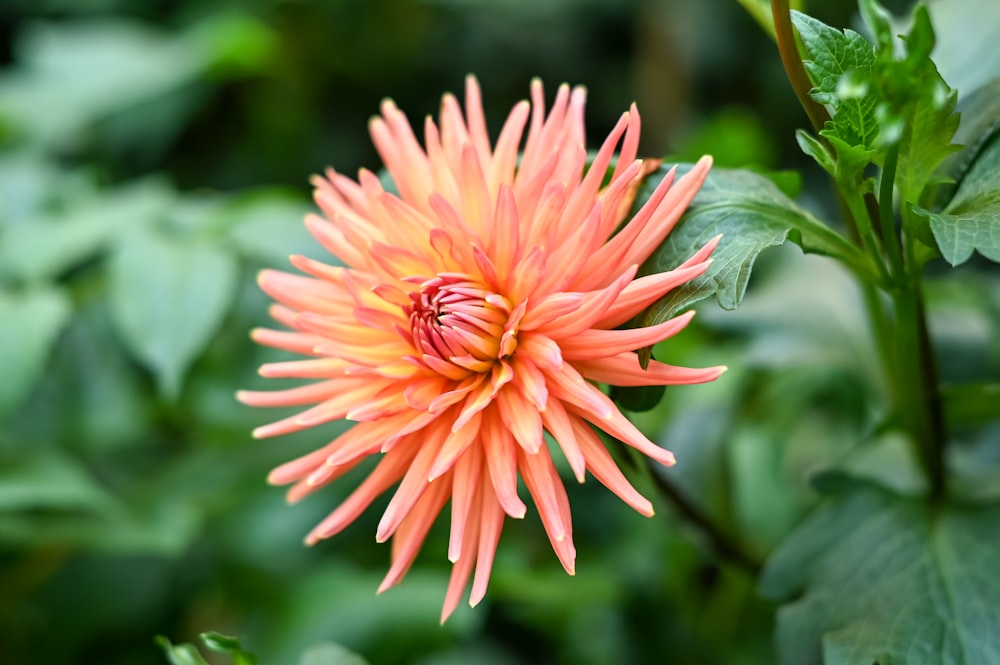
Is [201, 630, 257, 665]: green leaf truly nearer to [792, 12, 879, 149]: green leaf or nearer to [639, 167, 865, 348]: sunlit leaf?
[639, 167, 865, 348]: sunlit leaf

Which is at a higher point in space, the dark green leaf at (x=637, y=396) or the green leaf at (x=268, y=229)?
the green leaf at (x=268, y=229)

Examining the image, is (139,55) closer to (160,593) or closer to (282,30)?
(282,30)

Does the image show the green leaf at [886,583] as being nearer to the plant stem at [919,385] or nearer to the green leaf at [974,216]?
the plant stem at [919,385]

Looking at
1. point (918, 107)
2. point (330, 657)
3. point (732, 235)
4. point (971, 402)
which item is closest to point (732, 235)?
point (732, 235)

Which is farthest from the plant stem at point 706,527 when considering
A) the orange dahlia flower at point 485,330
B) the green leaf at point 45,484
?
the green leaf at point 45,484

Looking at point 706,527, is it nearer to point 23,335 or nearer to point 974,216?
point 974,216
